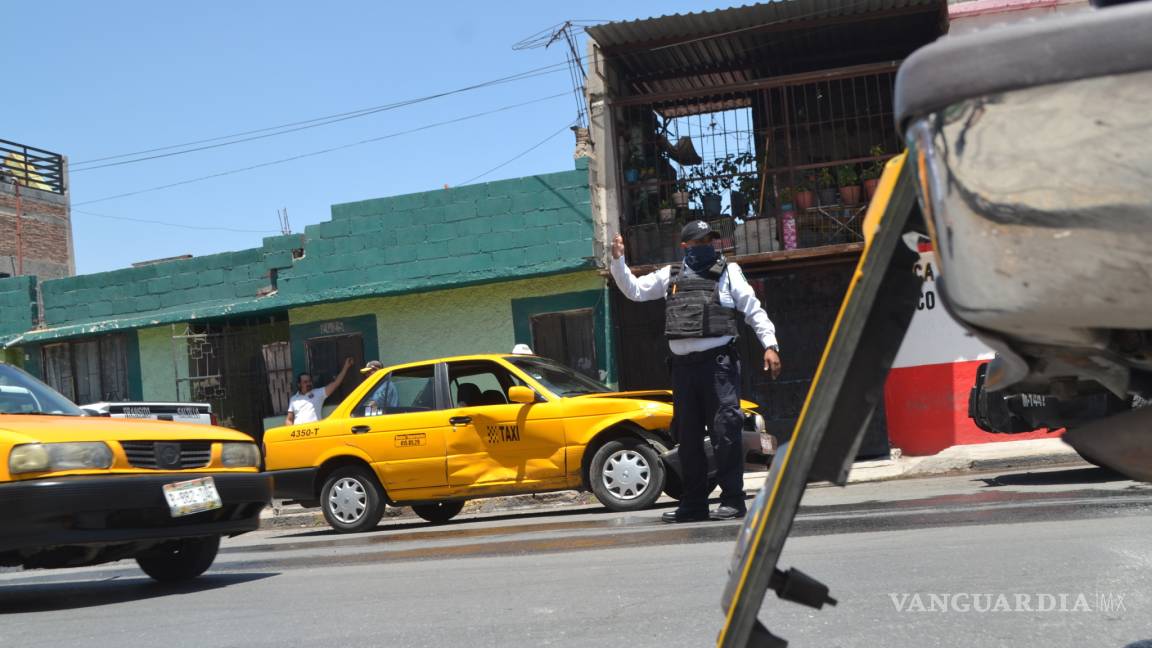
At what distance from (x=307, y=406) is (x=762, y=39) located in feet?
26.5

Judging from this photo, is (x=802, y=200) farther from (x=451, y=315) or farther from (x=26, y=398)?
(x=26, y=398)

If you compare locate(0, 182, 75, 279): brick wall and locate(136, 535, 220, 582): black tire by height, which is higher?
locate(0, 182, 75, 279): brick wall

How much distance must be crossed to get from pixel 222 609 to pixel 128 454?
3.80 feet

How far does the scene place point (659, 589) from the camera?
454 cm

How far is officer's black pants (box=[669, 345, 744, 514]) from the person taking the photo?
741 cm

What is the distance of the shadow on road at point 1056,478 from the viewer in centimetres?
909

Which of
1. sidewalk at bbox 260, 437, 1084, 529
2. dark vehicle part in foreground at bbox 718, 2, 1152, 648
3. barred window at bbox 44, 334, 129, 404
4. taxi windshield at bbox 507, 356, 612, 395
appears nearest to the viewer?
dark vehicle part in foreground at bbox 718, 2, 1152, 648

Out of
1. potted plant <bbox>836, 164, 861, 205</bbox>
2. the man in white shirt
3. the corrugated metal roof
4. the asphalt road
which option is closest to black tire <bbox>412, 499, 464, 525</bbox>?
the man in white shirt

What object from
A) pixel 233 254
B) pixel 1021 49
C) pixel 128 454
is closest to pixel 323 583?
pixel 128 454

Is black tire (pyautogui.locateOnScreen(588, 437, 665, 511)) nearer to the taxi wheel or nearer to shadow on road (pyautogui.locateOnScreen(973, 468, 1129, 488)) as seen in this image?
the taxi wheel

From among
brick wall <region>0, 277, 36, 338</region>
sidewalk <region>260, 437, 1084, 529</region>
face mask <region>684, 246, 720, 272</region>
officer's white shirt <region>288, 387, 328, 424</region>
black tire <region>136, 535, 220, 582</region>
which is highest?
brick wall <region>0, 277, 36, 338</region>

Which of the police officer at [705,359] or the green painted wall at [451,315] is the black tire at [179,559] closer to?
the police officer at [705,359]

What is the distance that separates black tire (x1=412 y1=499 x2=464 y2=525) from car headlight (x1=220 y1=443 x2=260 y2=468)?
5.12 m

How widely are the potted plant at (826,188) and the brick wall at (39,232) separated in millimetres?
20699
